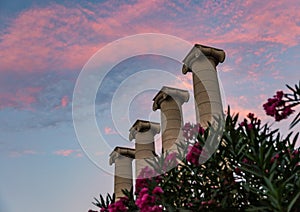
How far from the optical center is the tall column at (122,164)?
14.1 meters

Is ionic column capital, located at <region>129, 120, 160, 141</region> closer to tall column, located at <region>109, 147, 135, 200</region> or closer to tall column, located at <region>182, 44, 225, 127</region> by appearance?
tall column, located at <region>109, 147, 135, 200</region>

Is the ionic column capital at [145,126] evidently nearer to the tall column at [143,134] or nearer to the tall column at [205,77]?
the tall column at [143,134]

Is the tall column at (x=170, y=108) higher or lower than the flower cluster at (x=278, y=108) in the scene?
higher

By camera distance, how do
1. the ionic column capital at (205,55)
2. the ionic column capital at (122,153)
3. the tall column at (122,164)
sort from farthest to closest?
the ionic column capital at (122,153), the tall column at (122,164), the ionic column capital at (205,55)

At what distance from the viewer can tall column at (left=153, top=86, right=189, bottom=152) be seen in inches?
393

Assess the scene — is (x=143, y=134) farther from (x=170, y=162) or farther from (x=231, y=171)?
(x=231, y=171)

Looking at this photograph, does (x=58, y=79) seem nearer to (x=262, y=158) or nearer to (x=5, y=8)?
(x=5, y=8)

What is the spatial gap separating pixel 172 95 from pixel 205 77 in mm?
2357

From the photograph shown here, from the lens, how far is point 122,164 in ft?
48.2

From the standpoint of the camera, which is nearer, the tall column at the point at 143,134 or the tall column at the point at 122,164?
the tall column at the point at 143,134

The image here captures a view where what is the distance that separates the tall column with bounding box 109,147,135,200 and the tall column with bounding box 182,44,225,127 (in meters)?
6.82

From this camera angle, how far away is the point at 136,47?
333 inches

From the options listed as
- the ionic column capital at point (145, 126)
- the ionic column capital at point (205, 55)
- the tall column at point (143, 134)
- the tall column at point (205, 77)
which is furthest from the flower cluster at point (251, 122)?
the ionic column capital at point (145, 126)

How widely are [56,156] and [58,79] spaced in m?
2.46
